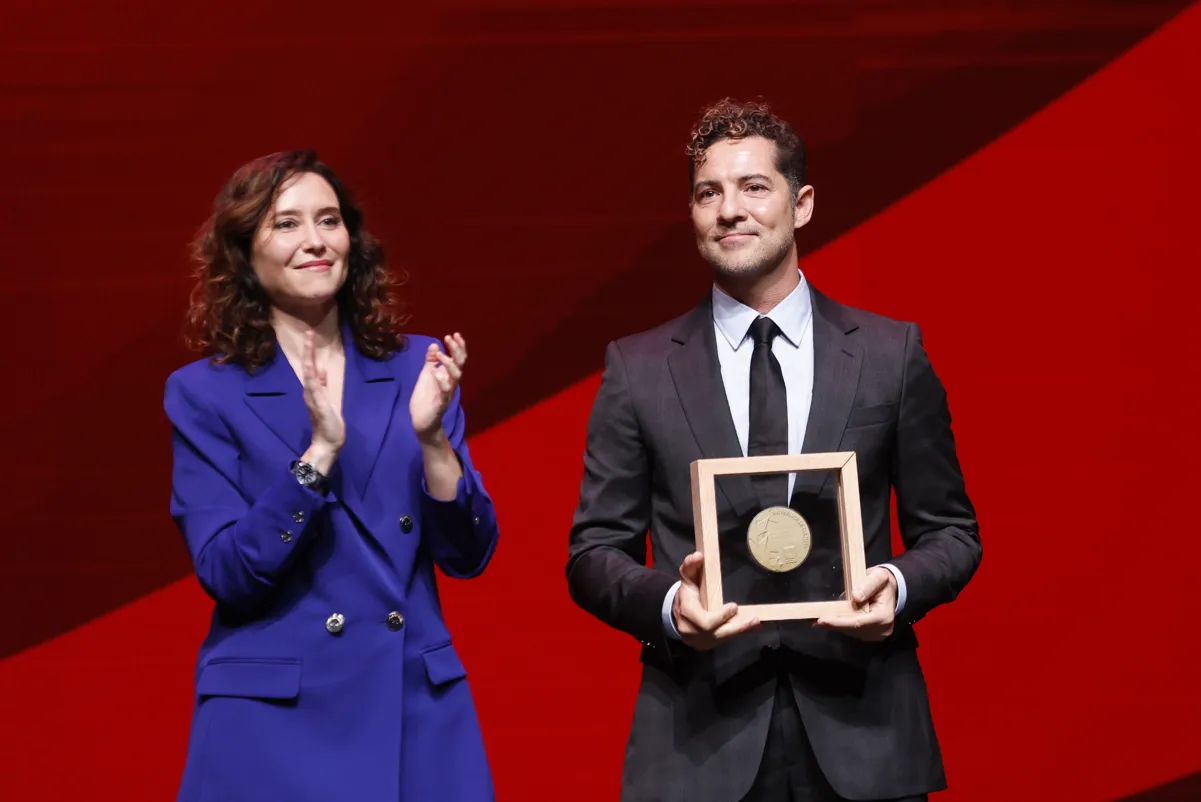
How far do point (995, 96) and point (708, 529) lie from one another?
1814 mm

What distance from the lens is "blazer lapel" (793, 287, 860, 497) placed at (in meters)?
2.31

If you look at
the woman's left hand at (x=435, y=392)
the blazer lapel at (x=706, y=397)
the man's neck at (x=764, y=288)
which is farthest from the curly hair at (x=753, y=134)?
the woman's left hand at (x=435, y=392)

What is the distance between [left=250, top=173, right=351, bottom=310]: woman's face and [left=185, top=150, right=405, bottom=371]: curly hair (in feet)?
0.08

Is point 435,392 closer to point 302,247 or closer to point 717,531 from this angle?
point 302,247

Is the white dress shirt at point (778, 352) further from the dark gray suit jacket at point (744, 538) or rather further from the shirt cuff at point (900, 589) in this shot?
the shirt cuff at point (900, 589)

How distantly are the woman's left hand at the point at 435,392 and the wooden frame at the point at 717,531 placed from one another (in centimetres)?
46

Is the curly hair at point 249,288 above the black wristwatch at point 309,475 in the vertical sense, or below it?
above

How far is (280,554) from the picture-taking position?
7.48 ft

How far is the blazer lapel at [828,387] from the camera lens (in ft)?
7.57

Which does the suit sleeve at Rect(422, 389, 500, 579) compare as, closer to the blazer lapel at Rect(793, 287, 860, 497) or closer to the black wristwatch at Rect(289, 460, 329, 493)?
the black wristwatch at Rect(289, 460, 329, 493)

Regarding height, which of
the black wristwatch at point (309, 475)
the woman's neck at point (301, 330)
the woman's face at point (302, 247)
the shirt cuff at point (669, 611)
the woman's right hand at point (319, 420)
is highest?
the woman's face at point (302, 247)

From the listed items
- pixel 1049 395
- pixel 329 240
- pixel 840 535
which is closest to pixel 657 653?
pixel 840 535

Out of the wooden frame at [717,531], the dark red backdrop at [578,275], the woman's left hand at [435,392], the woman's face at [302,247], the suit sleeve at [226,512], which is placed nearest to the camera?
the wooden frame at [717,531]

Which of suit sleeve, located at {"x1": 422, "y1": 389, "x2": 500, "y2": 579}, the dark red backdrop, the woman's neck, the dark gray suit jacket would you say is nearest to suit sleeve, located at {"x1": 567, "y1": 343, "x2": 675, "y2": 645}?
the dark gray suit jacket
